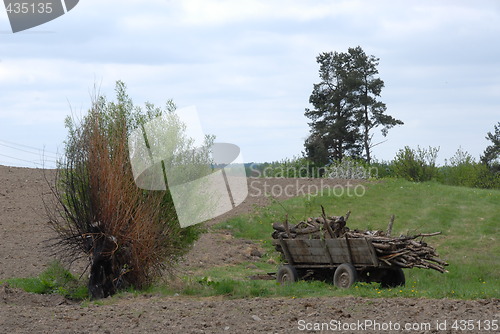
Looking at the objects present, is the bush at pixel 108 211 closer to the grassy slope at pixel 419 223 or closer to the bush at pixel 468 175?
the grassy slope at pixel 419 223

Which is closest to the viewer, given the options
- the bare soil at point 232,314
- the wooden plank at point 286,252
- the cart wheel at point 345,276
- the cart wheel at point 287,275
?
the bare soil at point 232,314

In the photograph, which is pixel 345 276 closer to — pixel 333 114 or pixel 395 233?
pixel 395 233

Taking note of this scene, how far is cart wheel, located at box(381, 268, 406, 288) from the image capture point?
509 inches

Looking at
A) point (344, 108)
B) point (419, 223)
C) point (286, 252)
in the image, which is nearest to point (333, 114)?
point (344, 108)

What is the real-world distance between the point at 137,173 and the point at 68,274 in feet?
9.20

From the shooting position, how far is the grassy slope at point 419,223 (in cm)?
1590

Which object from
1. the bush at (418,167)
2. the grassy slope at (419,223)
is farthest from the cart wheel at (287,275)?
the bush at (418,167)

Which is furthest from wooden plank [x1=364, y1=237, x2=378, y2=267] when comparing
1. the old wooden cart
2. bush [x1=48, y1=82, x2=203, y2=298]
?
bush [x1=48, y1=82, x2=203, y2=298]

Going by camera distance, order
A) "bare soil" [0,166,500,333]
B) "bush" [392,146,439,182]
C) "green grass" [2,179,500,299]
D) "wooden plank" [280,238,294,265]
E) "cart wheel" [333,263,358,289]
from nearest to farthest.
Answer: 1. "bare soil" [0,166,500,333]
2. "green grass" [2,179,500,299]
3. "cart wheel" [333,263,358,289]
4. "wooden plank" [280,238,294,265]
5. "bush" [392,146,439,182]

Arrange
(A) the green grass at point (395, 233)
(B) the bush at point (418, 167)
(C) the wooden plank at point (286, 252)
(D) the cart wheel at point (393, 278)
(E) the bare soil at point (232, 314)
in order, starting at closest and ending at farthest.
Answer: (E) the bare soil at point (232, 314)
(A) the green grass at point (395, 233)
(D) the cart wheel at point (393, 278)
(C) the wooden plank at point (286, 252)
(B) the bush at point (418, 167)

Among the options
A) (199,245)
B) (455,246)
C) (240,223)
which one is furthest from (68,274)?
(455,246)

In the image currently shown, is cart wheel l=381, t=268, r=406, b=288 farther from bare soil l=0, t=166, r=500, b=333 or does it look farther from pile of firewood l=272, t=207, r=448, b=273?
bare soil l=0, t=166, r=500, b=333

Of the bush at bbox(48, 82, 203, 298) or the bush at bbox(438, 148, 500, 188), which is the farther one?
the bush at bbox(438, 148, 500, 188)

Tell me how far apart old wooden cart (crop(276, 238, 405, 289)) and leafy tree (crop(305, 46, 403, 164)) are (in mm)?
27276
